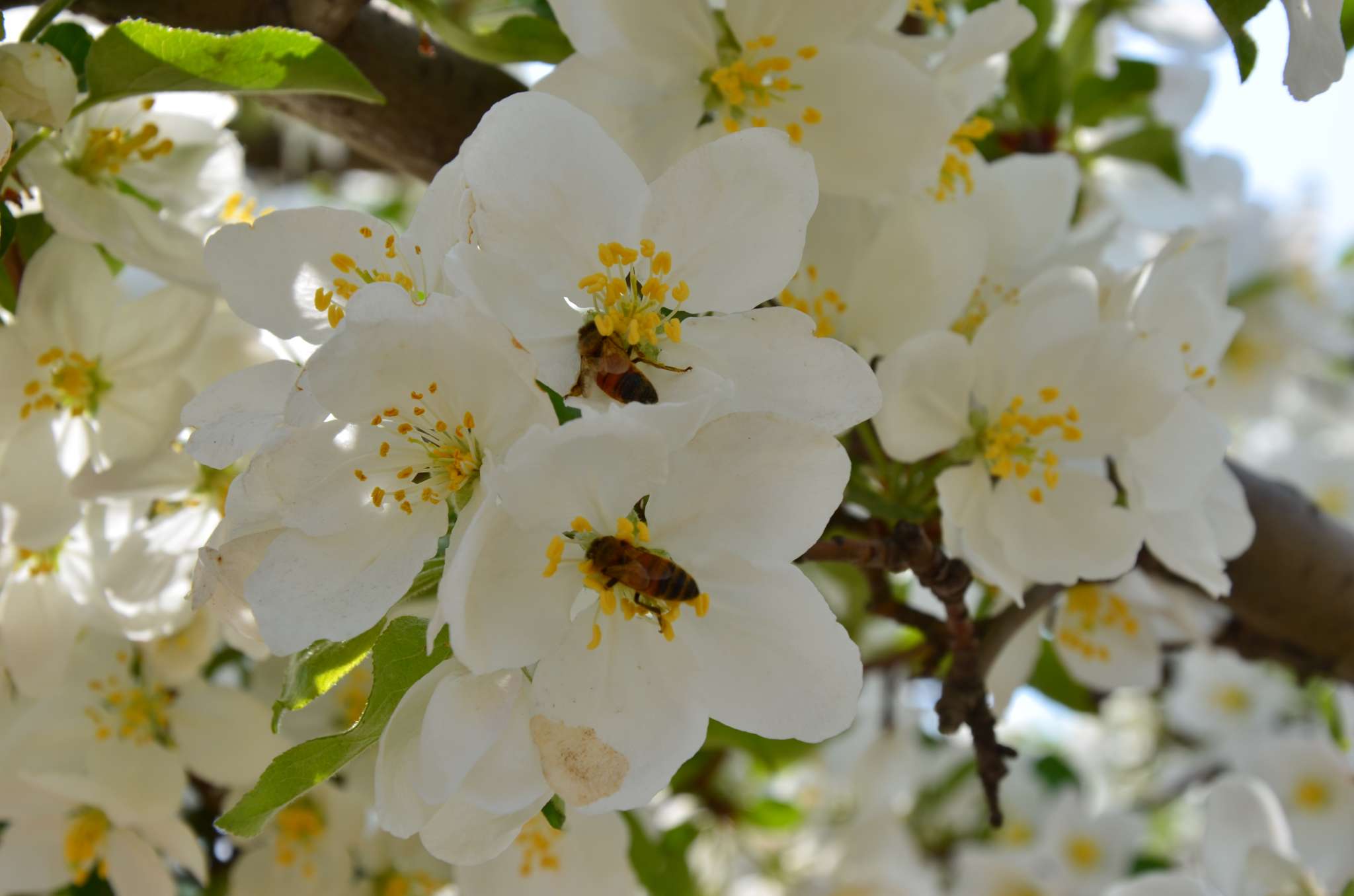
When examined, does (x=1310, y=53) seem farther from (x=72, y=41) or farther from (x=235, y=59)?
(x=72, y=41)

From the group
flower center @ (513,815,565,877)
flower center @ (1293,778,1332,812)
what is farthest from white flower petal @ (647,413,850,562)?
flower center @ (1293,778,1332,812)

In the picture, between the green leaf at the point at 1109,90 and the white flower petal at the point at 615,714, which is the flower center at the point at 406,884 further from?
the green leaf at the point at 1109,90

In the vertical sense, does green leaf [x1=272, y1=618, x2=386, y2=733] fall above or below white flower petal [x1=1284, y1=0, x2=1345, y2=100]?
below

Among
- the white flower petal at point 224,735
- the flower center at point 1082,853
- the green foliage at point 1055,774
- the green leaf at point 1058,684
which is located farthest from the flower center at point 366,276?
the green foliage at point 1055,774

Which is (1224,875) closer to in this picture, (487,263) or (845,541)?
(845,541)

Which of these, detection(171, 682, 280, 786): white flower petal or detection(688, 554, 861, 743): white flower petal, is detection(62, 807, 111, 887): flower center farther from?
detection(688, 554, 861, 743): white flower petal

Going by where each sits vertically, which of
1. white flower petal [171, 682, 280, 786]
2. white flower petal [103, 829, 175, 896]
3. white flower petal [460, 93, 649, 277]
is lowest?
white flower petal [103, 829, 175, 896]
